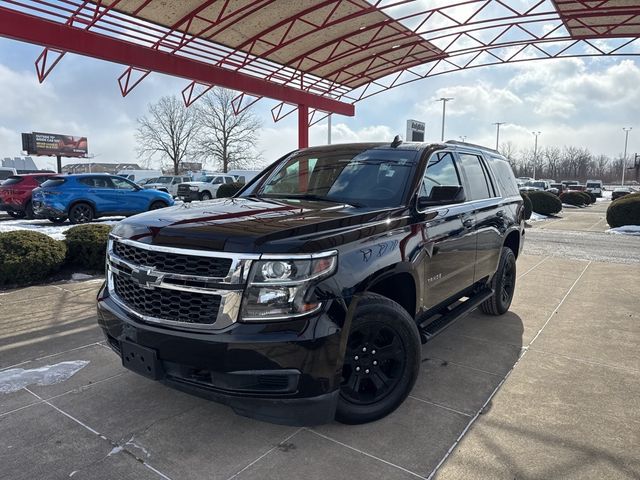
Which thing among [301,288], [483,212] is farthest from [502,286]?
[301,288]

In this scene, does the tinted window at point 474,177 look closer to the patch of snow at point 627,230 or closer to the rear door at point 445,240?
the rear door at point 445,240

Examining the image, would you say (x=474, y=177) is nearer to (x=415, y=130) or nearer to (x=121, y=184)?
(x=415, y=130)

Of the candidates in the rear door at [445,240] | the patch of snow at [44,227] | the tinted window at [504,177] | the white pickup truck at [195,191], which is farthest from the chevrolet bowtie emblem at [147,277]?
the white pickup truck at [195,191]

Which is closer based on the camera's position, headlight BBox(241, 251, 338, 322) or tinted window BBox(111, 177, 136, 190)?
headlight BBox(241, 251, 338, 322)

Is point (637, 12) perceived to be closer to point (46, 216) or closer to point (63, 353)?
point (63, 353)

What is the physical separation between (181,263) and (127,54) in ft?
38.9

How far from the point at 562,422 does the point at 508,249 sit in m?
2.74

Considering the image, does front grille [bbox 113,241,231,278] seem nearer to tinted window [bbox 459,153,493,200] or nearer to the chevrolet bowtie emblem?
the chevrolet bowtie emblem

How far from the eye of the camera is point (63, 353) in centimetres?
421

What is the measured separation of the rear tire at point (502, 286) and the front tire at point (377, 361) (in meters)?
2.39

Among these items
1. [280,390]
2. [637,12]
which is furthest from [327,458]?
[637,12]

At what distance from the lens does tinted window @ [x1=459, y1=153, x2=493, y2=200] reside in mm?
4609

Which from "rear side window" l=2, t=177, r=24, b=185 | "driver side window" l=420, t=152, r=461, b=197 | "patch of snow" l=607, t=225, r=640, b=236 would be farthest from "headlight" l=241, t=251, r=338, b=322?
"rear side window" l=2, t=177, r=24, b=185

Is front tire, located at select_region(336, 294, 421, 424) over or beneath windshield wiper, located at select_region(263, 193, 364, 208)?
beneath
